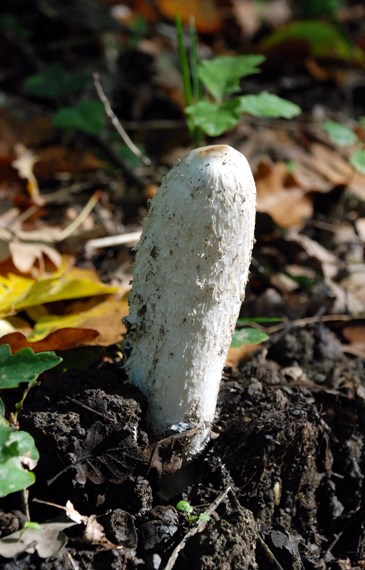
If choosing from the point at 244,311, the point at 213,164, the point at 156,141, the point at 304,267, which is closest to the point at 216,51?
the point at 156,141

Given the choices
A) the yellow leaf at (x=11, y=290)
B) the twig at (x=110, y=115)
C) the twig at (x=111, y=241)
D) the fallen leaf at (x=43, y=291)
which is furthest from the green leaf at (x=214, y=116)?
the yellow leaf at (x=11, y=290)

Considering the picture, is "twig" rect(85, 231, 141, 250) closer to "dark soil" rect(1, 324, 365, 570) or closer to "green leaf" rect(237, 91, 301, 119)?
"green leaf" rect(237, 91, 301, 119)

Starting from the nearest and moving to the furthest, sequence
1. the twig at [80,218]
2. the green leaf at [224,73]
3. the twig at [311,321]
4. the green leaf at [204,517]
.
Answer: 1. the green leaf at [204,517]
2. the twig at [311,321]
3. the green leaf at [224,73]
4. the twig at [80,218]

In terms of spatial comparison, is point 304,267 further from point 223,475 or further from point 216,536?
point 216,536

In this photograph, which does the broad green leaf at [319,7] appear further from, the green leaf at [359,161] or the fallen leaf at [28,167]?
the fallen leaf at [28,167]

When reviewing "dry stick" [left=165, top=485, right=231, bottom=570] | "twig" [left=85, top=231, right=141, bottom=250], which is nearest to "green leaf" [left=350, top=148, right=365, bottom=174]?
"twig" [left=85, top=231, right=141, bottom=250]
